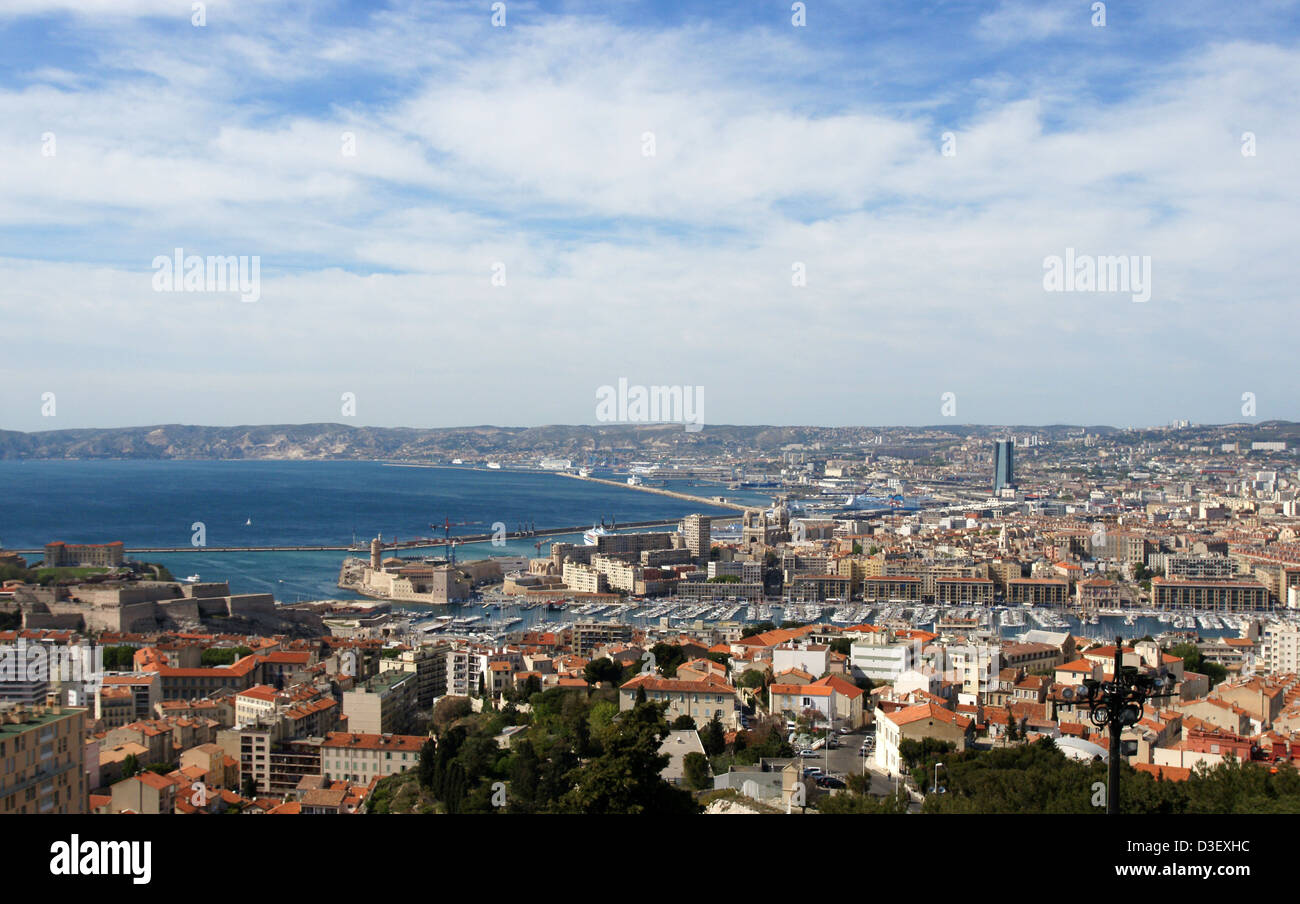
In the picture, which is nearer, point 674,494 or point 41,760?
point 41,760

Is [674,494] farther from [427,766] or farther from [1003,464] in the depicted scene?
[427,766]

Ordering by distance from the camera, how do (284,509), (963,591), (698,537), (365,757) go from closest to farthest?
(365,757), (963,591), (698,537), (284,509)

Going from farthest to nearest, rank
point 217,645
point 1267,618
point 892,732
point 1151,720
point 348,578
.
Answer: point 348,578 → point 1267,618 → point 217,645 → point 1151,720 → point 892,732

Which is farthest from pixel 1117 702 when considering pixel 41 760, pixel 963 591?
pixel 963 591

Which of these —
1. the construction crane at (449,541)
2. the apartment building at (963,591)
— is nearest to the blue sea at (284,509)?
the construction crane at (449,541)
